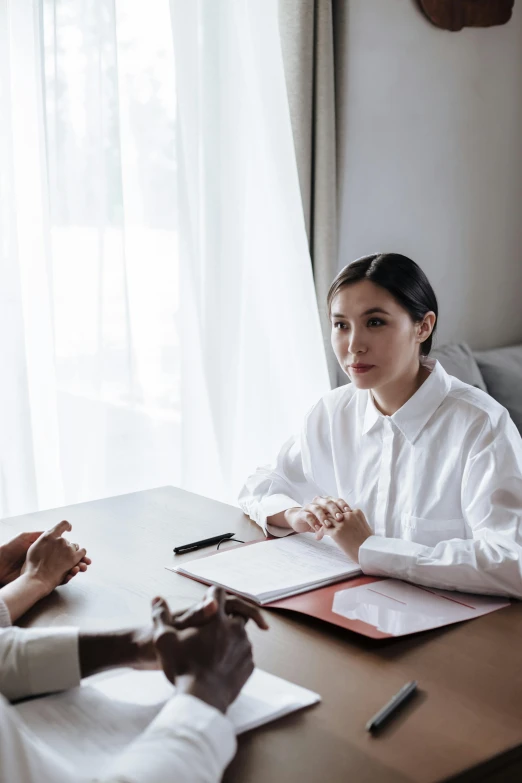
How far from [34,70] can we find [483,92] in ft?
6.18

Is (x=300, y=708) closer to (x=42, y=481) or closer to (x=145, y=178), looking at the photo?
(x=42, y=481)

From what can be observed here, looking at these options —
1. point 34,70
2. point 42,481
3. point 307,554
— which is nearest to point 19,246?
point 34,70

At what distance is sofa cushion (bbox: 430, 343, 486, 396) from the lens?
9.92 feet

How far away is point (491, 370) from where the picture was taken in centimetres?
319

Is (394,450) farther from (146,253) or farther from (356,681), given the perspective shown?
(146,253)

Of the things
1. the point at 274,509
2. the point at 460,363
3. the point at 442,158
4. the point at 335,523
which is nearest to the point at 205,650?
the point at 335,523

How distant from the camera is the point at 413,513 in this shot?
162 centimetres

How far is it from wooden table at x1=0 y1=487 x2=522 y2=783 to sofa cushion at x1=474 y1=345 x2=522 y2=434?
182cm

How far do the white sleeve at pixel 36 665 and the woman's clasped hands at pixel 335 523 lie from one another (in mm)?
514

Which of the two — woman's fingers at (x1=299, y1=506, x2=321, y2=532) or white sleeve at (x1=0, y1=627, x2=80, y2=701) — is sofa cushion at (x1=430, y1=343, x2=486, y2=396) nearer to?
woman's fingers at (x1=299, y1=506, x2=321, y2=532)

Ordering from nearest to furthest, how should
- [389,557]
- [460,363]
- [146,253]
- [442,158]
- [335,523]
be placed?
[389,557], [335,523], [146,253], [460,363], [442,158]

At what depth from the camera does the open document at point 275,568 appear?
131 cm

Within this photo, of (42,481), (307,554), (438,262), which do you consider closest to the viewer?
(307,554)

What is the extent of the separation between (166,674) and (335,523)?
56 cm
